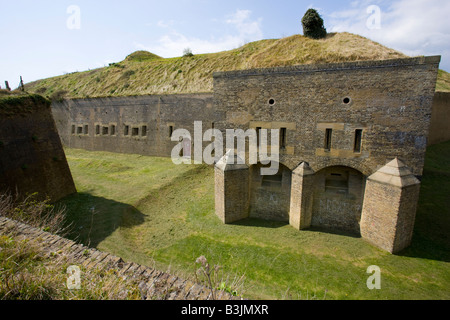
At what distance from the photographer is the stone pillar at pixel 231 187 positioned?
10.5 metres

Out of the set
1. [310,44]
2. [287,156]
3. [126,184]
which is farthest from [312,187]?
[126,184]

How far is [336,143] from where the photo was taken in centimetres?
931

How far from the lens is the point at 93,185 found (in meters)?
15.1

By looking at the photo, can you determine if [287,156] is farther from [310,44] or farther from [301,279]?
[310,44]

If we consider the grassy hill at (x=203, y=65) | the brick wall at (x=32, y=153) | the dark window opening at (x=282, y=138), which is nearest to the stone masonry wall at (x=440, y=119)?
the grassy hill at (x=203, y=65)

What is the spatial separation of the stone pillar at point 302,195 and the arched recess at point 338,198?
456 mm

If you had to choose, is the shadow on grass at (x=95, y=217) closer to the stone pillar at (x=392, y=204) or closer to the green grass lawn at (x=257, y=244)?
the green grass lawn at (x=257, y=244)

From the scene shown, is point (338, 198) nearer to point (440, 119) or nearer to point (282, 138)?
point (282, 138)

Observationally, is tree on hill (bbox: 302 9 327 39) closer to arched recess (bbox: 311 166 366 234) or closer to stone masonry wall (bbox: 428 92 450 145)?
arched recess (bbox: 311 166 366 234)

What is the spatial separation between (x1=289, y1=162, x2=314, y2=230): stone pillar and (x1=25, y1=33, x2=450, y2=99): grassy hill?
5775 mm

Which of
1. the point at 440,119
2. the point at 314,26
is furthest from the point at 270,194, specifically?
the point at 440,119

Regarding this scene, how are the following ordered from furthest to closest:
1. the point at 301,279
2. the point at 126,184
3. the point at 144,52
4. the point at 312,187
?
the point at 144,52, the point at 126,184, the point at 312,187, the point at 301,279

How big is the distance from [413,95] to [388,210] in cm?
434

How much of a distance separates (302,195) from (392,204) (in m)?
3.21
